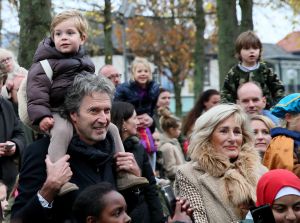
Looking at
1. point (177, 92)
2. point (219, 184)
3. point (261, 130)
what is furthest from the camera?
point (177, 92)

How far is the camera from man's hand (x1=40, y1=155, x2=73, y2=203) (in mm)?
5211

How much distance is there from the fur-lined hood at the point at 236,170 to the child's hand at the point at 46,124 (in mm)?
1460

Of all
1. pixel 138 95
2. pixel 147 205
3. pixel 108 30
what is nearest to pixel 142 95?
pixel 138 95

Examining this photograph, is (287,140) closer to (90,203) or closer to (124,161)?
(124,161)

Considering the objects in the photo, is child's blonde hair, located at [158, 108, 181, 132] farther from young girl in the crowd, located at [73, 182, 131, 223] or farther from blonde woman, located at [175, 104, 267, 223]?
young girl in the crowd, located at [73, 182, 131, 223]

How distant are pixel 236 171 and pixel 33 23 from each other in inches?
219

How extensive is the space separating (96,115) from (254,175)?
1.62 meters

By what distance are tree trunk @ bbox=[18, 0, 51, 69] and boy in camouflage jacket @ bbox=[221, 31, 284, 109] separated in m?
3.06

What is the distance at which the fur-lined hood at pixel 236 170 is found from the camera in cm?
606

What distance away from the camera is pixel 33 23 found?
10820mm

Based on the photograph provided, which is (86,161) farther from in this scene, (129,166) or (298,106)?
(298,106)

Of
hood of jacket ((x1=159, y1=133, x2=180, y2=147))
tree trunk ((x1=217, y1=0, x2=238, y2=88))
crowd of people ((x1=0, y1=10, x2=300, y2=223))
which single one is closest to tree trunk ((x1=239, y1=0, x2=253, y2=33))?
tree trunk ((x1=217, y1=0, x2=238, y2=88))

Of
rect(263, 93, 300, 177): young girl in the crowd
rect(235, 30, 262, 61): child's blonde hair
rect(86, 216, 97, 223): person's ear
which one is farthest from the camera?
rect(235, 30, 262, 61): child's blonde hair

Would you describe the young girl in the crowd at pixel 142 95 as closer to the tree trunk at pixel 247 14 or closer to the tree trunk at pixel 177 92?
the tree trunk at pixel 247 14
